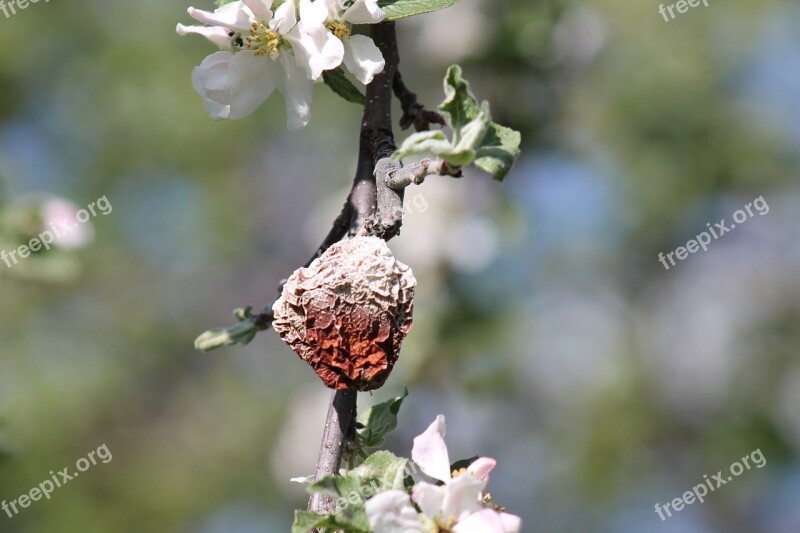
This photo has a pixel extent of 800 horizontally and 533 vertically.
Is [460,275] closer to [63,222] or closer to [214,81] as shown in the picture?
[63,222]

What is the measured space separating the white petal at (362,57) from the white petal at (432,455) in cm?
32

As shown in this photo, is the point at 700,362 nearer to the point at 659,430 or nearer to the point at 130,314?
the point at 659,430

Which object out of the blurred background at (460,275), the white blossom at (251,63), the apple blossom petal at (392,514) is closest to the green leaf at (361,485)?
the apple blossom petal at (392,514)

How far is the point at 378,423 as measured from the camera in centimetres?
84

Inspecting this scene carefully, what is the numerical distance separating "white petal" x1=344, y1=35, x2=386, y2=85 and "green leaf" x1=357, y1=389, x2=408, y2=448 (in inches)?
11.7

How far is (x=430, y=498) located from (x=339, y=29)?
42 centimetres

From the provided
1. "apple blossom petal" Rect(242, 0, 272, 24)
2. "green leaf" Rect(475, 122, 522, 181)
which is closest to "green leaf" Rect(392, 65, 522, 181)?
"green leaf" Rect(475, 122, 522, 181)

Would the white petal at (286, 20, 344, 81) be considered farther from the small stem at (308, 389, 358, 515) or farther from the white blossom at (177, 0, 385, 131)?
the small stem at (308, 389, 358, 515)

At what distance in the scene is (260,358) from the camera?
623cm

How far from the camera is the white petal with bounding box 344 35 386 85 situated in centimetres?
81

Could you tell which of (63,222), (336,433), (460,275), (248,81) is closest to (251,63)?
(248,81)

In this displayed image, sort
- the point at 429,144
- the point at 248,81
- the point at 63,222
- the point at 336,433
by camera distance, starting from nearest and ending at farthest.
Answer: the point at 429,144 < the point at 336,433 < the point at 248,81 < the point at 63,222

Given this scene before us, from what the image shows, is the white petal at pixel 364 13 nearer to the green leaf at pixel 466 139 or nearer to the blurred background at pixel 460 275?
the green leaf at pixel 466 139

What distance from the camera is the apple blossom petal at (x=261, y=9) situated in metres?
0.79
